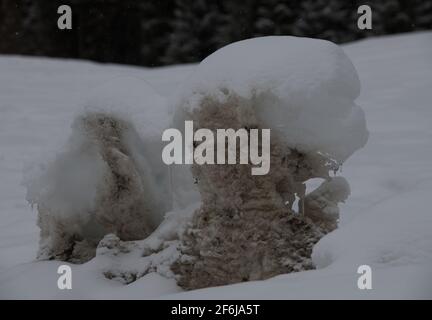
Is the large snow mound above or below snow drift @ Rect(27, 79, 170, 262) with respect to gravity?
above

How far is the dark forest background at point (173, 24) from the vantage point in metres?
20.2

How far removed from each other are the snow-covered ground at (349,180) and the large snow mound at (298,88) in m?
0.44

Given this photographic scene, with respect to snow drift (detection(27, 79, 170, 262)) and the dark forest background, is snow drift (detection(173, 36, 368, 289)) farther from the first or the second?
the dark forest background

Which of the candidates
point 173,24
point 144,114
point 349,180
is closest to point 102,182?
point 144,114

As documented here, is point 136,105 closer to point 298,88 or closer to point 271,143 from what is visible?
point 271,143

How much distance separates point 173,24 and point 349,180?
16010 mm

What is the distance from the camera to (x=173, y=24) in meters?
22.8

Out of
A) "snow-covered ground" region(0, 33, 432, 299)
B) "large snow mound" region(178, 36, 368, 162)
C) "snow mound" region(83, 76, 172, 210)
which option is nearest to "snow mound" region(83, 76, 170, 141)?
"snow mound" region(83, 76, 172, 210)

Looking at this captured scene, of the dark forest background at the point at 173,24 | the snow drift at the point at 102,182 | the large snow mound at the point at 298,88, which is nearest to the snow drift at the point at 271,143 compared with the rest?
the large snow mound at the point at 298,88

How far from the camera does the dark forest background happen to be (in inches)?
797

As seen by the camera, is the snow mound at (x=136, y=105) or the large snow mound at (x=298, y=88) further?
the snow mound at (x=136, y=105)

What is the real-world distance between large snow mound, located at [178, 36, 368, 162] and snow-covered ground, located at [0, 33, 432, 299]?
1.43 ft

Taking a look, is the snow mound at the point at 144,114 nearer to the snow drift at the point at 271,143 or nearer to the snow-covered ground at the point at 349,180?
the snow-covered ground at the point at 349,180

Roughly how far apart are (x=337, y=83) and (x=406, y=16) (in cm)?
1670
